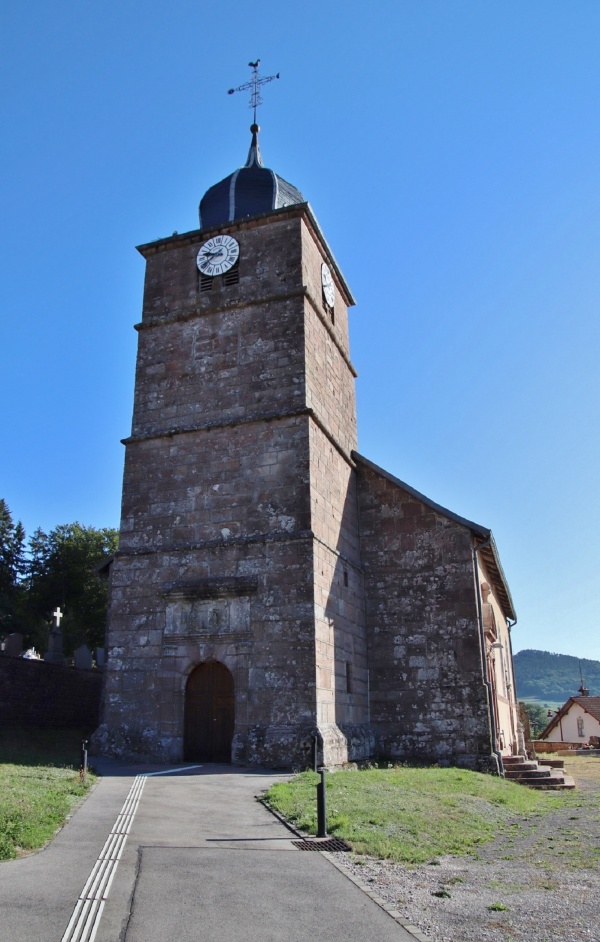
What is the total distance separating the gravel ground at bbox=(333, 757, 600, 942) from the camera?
500cm

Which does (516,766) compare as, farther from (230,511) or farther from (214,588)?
(230,511)

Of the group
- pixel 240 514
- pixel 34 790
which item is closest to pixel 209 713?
pixel 240 514

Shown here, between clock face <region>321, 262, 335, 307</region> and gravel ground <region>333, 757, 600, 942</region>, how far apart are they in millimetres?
14360

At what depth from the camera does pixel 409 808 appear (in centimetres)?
934

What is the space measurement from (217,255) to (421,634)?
10.6 metres

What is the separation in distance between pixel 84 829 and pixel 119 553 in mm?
9468

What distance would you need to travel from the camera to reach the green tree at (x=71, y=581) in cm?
3638

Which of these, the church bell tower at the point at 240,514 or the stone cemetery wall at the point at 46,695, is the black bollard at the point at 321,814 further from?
the stone cemetery wall at the point at 46,695

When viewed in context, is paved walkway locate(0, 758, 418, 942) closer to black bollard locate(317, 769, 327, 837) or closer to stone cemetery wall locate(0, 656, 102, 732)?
black bollard locate(317, 769, 327, 837)

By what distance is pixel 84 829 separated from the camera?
7.61m

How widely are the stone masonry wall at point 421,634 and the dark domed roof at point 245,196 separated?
26.1 feet

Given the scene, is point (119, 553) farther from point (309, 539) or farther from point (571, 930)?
point (571, 930)

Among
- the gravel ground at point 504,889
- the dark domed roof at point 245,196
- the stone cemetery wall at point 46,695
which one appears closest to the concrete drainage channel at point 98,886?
the gravel ground at point 504,889

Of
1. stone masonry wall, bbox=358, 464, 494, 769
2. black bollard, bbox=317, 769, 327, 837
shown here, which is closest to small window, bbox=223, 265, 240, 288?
stone masonry wall, bbox=358, 464, 494, 769
